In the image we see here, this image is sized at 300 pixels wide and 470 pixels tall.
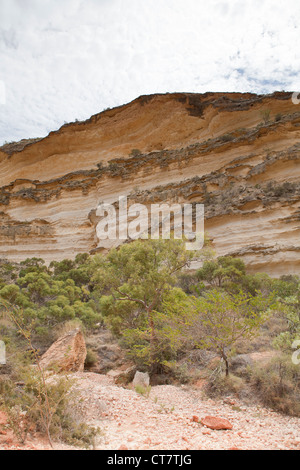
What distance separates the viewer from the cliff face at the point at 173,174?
15422 millimetres

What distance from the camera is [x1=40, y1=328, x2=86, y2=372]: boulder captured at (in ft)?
21.2

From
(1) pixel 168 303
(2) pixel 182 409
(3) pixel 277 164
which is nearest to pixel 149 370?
(1) pixel 168 303

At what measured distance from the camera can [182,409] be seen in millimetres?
4648

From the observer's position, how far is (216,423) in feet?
12.9

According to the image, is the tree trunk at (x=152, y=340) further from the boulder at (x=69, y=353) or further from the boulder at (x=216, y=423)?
the boulder at (x=216, y=423)

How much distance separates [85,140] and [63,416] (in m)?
31.2

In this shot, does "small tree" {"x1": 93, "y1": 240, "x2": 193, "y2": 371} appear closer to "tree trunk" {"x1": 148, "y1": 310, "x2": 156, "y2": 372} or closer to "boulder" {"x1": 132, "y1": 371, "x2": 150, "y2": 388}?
"tree trunk" {"x1": 148, "y1": 310, "x2": 156, "y2": 372}

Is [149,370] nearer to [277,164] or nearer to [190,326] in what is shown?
[190,326]

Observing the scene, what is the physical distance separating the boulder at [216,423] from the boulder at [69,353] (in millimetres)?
3554

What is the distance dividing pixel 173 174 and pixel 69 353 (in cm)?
1908

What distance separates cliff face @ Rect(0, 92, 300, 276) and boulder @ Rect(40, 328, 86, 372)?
9.42 m

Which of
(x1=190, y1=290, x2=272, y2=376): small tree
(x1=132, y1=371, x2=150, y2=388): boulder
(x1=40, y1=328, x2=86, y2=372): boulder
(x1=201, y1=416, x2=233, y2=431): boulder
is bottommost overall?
(x1=132, y1=371, x2=150, y2=388): boulder

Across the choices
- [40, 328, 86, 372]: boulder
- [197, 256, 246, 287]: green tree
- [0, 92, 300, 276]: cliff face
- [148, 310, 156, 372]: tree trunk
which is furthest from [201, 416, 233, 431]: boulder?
[0, 92, 300, 276]: cliff face

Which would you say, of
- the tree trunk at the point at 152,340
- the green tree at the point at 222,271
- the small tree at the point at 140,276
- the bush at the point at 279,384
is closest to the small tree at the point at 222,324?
the bush at the point at 279,384
